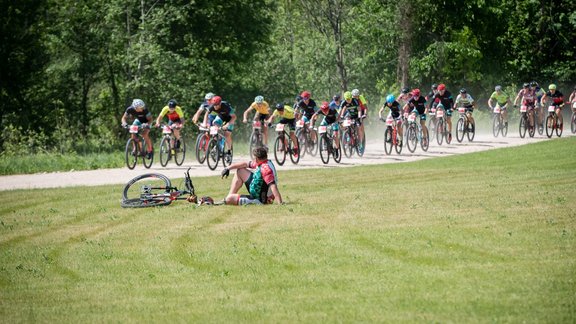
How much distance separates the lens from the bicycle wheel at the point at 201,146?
28062 millimetres

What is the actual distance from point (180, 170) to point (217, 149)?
45.2 inches

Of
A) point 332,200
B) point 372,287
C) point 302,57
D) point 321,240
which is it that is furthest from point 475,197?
point 302,57

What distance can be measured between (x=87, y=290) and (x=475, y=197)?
28.1ft

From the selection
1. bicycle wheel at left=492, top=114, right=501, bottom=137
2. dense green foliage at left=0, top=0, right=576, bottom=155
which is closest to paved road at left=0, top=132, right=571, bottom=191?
bicycle wheel at left=492, top=114, right=501, bottom=137

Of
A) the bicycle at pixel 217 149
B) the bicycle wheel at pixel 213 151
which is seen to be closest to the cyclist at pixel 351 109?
the bicycle at pixel 217 149

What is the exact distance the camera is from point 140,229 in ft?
48.2

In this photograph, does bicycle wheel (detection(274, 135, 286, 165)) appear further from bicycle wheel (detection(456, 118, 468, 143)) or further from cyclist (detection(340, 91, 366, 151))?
bicycle wheel (detection(456, 118, 468, 143))

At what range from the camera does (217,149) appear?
27500 millimetres

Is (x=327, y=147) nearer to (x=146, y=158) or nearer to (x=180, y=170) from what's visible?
(x=180, y=170)

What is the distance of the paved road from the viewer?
25172mm

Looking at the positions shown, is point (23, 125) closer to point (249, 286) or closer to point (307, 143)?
point (307, 143)

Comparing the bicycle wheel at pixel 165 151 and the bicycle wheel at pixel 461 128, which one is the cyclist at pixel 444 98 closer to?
the bicycle wheel at pixel 461 128

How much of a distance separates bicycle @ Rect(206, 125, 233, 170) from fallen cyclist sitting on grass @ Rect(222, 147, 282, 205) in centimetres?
966

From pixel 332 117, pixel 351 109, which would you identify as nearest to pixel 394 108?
pixel 351 109
